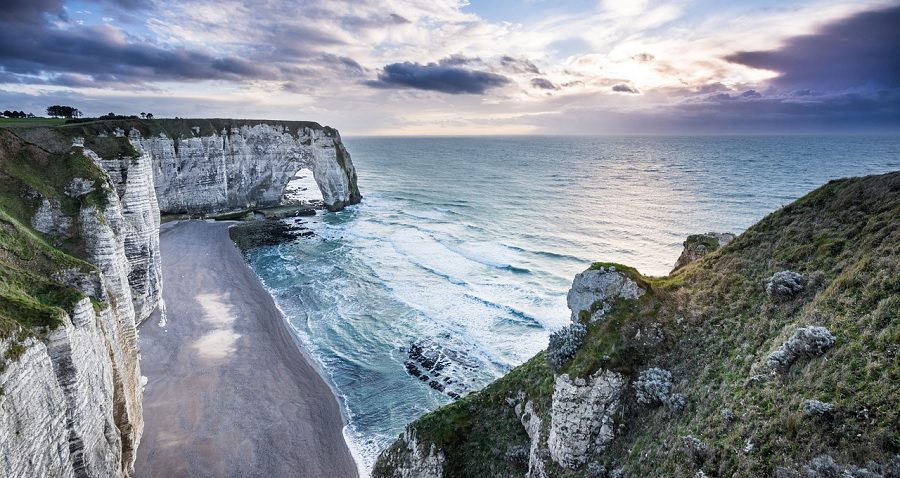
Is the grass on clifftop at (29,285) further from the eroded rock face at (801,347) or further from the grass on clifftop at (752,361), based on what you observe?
the eroded rock face at (801,347)

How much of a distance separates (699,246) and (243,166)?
73457 millimetres

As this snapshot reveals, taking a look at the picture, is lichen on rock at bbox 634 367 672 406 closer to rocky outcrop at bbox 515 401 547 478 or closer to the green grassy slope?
rocky outcrop at bbox 515 401 547 478

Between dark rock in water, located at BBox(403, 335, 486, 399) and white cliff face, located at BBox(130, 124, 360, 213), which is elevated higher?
white cliff face, located at BBox(130, 124, 360, 213)

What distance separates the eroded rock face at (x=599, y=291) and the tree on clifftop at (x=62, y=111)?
95.5 meters

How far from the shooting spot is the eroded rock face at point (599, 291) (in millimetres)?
17719

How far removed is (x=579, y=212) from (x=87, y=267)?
6852 cm

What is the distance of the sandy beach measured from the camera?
79.3 ft

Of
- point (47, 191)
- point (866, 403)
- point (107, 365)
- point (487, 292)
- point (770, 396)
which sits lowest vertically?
point (487, 292)

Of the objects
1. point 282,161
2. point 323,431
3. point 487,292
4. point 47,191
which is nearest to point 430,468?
point 323,431

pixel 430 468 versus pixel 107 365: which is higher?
pixel 107 365

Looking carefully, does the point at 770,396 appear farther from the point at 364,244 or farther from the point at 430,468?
the point at 364,244

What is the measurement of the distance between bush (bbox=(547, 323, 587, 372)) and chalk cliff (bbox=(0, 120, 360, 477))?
15.9 meters

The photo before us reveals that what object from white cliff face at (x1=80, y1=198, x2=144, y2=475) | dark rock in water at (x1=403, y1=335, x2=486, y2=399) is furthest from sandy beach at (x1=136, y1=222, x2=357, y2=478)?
dark rock in water at (x1=403, y1=335, x2=486, y2=399)

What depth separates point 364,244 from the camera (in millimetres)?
62906
